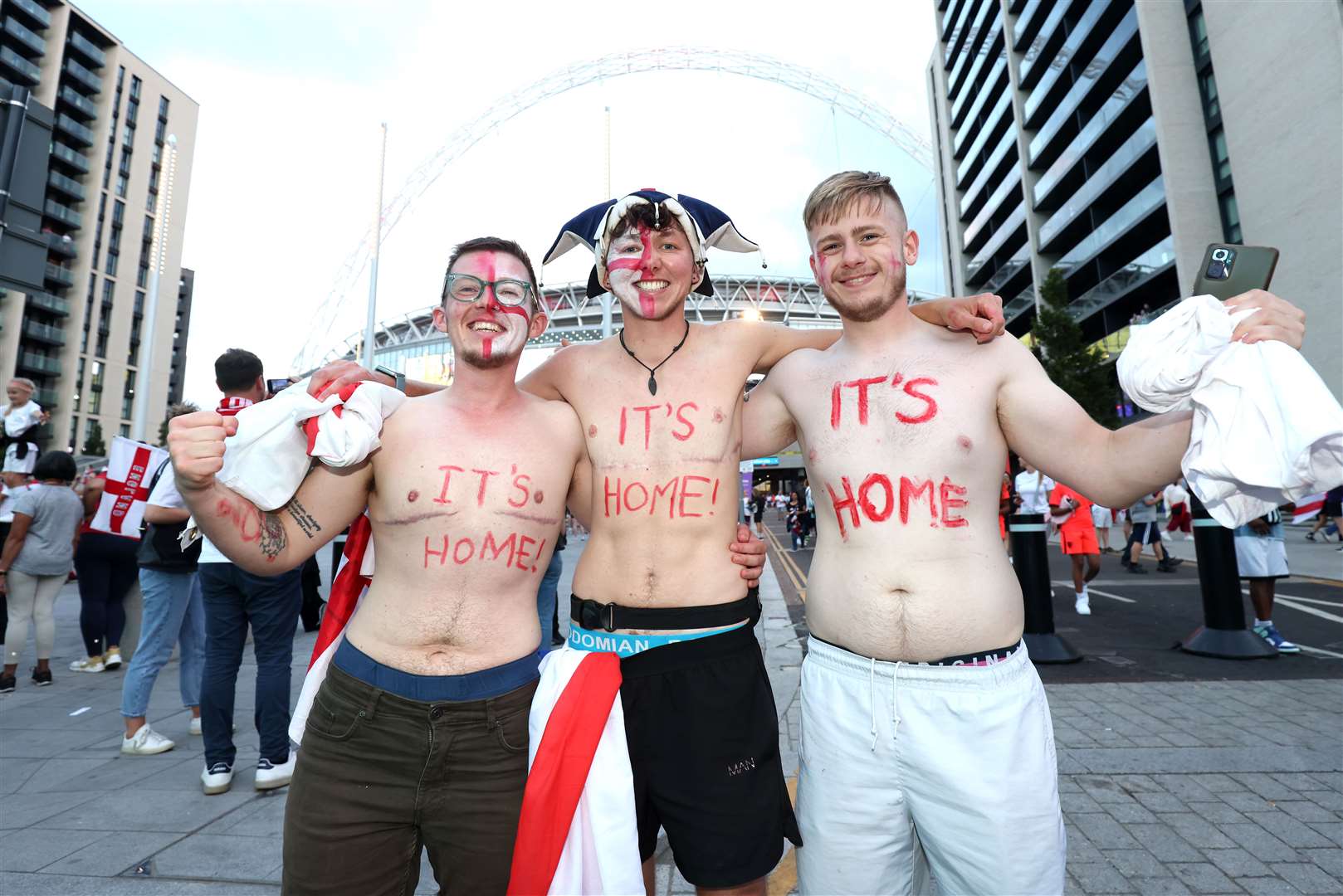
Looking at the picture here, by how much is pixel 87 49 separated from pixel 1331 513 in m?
84.4

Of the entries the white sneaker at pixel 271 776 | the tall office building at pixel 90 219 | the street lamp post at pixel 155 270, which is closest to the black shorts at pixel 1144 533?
the white sneaker at pixel 271 776

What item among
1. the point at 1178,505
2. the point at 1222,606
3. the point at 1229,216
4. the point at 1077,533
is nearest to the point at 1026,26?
the point at 1229,216

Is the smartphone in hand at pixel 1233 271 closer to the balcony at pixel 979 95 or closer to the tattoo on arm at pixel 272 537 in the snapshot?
the tattoo on arm at pixel 272 537

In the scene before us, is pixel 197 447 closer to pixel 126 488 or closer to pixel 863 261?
pixel 863 261

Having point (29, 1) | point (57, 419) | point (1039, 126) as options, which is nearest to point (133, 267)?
point (57, 419)

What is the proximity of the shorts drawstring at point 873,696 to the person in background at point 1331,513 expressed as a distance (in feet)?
61.2

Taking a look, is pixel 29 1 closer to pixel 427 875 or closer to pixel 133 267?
pixel 133 267

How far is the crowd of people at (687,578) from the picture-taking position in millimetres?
1982

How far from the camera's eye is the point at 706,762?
2168mm

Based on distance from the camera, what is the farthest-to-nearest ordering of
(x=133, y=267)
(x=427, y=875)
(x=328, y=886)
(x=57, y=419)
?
1. (x=133, y=267)
2. (x=57, y=419)
3. (x=427, y=875)
4. (x=328, y=886)

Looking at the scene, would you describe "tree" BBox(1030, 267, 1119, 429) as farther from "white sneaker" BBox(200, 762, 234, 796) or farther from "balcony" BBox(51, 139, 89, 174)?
"balcony" BBox(51, 139, 89, 174)

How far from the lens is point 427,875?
3189mm

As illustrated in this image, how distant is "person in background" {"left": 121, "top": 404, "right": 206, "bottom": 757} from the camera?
15.0ft

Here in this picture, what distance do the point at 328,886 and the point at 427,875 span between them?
1.47m
